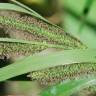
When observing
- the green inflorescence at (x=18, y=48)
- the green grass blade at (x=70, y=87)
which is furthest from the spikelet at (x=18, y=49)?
the green grass blade at (x=70, y=87)

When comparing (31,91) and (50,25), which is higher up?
(50,25)

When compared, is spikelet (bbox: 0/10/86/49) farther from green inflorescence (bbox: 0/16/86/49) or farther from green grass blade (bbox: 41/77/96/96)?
green grass blade (bbox: 41/77/96/96)

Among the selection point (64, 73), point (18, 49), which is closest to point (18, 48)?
point (18, 49)

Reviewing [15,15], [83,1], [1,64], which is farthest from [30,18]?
[1,64]

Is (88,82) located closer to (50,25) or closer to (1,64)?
(50,25)

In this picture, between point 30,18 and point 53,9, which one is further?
point 53,9

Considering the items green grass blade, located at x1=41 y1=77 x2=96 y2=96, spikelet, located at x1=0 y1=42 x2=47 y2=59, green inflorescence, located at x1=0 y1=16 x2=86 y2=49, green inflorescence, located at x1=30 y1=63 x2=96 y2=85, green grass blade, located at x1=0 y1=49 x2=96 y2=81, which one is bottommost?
green grass blade, located at x1=41 y1=77 x2=96 y2=96

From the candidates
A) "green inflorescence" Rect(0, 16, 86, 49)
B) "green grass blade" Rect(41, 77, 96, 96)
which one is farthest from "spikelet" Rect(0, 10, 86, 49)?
"green grass blade" Rect(41, 77, 96, 96)
